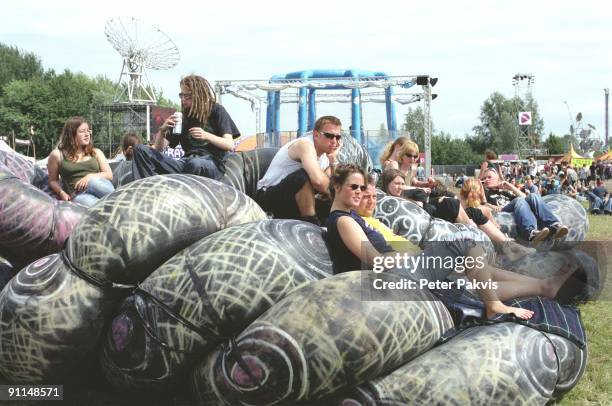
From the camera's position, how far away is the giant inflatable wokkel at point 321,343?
3258 millimetres

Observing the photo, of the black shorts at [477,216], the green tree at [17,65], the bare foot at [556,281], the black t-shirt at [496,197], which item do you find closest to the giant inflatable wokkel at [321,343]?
the bare foot at [556,281]

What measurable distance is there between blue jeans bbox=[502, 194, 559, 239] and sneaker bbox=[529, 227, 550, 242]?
0.10m

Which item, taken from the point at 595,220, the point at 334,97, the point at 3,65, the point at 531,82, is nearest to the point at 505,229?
the point at 595,220

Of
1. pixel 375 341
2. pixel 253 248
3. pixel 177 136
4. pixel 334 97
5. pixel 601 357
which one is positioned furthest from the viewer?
pixel 334 97

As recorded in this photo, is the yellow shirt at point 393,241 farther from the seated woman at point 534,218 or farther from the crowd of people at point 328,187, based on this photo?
the seated woman at point 534,218

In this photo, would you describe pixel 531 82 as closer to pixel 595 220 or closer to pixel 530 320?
pixel 595 220

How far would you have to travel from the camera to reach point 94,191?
18.7 feet

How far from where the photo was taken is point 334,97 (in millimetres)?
19141

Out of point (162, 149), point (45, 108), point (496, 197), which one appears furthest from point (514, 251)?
point (45, 108)

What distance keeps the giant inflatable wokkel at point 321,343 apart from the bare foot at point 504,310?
55cm

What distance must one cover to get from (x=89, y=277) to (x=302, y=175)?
170 centimetres

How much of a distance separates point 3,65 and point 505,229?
63.9m

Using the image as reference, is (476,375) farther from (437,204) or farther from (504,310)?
(437,204)

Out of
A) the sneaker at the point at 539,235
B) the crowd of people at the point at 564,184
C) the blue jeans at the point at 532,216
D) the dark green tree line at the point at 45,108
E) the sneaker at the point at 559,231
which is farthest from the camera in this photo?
the dark green tree line at the point at 45,108
